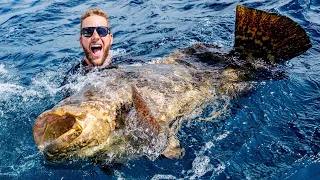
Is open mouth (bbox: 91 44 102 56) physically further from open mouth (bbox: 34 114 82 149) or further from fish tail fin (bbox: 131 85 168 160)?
open mouth (bbox: 34 114 82 149)

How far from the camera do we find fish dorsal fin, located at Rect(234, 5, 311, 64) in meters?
4.45

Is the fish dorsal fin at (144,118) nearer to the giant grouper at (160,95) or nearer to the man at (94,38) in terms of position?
the giant grouper at (160,95)

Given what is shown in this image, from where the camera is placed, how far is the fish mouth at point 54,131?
8.28ft

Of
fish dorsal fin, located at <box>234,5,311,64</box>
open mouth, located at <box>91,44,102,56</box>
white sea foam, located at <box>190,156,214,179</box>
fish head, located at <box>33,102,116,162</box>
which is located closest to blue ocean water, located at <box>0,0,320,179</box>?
white sea foam, located at <box>190,156,214,179</box>

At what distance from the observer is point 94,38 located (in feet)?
16.9

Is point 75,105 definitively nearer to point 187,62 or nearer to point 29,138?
point 29,138

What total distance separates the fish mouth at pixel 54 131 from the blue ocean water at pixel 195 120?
713 millimetres

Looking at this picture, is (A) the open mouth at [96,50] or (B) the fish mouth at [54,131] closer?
(B) the fish mouth at [54,131]

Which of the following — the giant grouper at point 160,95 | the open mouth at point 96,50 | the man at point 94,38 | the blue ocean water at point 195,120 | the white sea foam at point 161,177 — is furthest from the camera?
the open mouth at point 96,50

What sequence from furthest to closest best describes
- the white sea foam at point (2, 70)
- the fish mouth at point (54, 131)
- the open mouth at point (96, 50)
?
the white sea foam at point (2, 70)
the open mouth at point (96, 50)
the fish mouth at point (54, 131)

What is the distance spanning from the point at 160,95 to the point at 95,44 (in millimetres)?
1871

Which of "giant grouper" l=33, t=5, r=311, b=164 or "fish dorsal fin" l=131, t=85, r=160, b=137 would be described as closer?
"giant grouper" l=33, t=5, r=311, b=164

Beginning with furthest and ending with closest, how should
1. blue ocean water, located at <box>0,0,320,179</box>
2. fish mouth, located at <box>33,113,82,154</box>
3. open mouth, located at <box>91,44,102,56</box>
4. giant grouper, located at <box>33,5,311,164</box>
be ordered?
1. open mouth, located at <box>91,44,102,56</box>
2. blue ocean water, located at <box>0,0,320,179</box>
3. giant grouper, located at <box>33,5,311,164</box>
4. fish mouth, located at <box>33,113,82,154</box>

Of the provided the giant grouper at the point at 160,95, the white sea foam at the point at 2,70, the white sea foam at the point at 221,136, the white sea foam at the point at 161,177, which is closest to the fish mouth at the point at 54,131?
the giant grouper at the point at 160,95
